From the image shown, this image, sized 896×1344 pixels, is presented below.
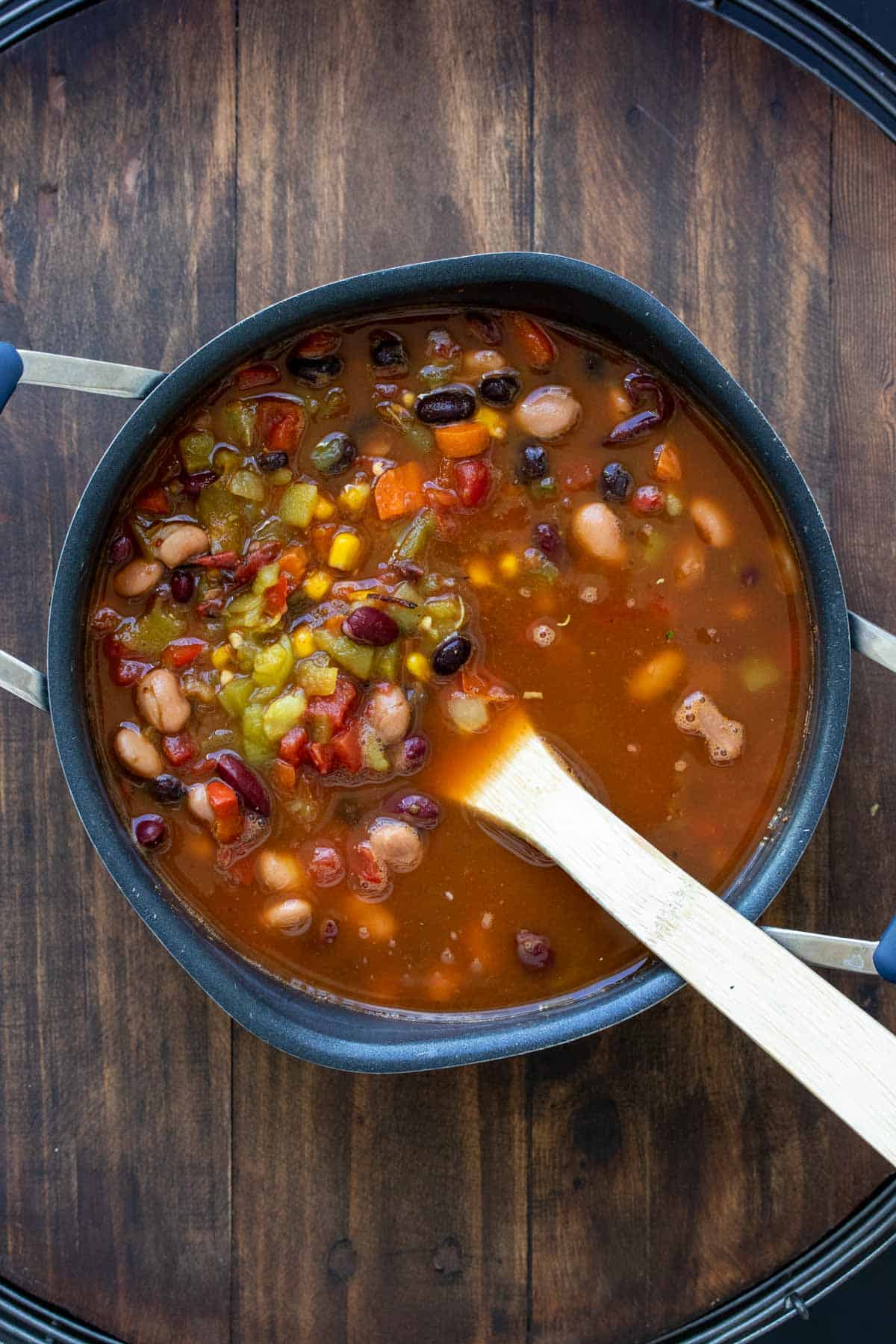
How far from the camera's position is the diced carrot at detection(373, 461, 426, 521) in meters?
1.72

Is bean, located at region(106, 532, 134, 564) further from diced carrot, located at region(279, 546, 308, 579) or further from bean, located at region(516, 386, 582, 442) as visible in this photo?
bean, located at region(516, 386, 582, 442)

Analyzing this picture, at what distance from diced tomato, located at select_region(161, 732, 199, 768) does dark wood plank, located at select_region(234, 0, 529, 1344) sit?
46 cm

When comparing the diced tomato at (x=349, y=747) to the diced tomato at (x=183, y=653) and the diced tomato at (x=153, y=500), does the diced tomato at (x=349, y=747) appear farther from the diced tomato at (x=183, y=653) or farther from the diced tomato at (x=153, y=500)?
the diced tomato at (x=153, y=500)

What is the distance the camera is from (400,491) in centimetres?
172

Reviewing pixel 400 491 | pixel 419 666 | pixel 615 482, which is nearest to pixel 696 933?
pixel 419 666

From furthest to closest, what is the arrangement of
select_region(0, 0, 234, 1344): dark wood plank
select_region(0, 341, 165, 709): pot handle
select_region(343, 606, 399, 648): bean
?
select_region(0, 0, 234, 1344): dark wood plank < select_region(343, 606, 399, 648): bean < select_region(0, 341, 165, 709): pot handle

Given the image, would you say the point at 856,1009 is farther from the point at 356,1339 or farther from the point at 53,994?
the point at 53,994

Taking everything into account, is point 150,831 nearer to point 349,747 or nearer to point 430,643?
point 349,747

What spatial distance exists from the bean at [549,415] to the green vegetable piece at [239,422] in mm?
398

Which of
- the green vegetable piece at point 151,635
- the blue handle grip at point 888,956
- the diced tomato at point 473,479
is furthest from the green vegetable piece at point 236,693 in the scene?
the blue handle grip at point 888,956

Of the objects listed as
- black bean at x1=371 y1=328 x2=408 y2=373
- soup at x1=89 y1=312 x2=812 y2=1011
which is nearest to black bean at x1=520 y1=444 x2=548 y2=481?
soup at x1=89 y1=312 x2=812 y2=1011

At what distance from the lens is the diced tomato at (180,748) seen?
173 cm

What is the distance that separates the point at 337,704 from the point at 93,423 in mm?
595

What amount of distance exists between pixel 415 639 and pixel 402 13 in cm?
99
